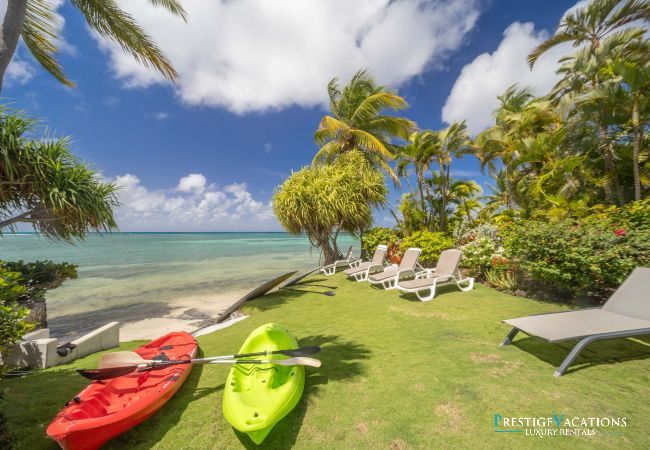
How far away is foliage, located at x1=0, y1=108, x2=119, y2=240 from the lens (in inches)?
197

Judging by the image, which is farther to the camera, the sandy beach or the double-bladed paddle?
the sandy beach

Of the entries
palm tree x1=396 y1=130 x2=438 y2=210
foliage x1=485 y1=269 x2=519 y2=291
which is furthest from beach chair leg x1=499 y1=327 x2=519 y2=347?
palm tree x1=396 y1=130 x2=438 y2=210

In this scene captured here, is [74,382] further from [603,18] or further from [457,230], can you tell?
[603,18]

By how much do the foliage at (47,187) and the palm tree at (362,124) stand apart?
11.4m

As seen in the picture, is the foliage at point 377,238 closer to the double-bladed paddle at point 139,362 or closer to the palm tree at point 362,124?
the palm tree at point 362,124

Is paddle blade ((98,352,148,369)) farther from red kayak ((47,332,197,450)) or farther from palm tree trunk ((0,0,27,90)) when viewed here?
palm tree trunk ((0,0,27,90))

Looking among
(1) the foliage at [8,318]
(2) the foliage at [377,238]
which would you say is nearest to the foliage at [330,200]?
(2) the foliage at [377,238]

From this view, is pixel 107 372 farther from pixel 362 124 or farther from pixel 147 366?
pixel 362 124

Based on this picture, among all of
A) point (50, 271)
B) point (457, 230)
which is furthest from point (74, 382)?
point (457, 230)

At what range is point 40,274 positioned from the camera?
21.7 feet

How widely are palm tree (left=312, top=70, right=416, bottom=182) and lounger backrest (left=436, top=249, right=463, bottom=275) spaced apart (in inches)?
295

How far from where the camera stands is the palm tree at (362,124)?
1479 cm

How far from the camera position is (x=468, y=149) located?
14125mm

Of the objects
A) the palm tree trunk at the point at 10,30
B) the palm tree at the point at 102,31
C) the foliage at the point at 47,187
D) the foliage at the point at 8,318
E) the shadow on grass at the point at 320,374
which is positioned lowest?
the shadow on grass at the point at 320,374
